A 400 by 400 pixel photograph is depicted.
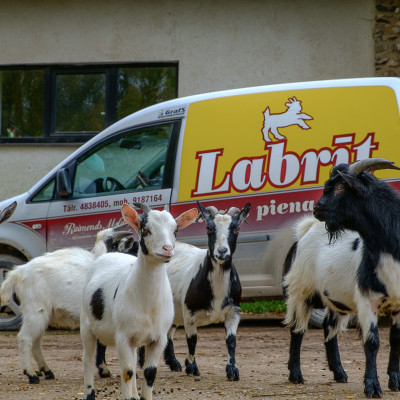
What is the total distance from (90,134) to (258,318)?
5084mm

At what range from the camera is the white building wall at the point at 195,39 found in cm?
1611

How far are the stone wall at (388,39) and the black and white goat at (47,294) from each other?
832 cm

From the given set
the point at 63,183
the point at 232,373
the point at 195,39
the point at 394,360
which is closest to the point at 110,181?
the point at 63,183

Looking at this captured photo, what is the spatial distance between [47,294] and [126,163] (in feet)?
11.2

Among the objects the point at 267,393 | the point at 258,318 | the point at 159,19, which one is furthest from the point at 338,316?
the point at 159,19

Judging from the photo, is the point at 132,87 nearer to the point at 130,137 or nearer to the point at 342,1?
the point at 342,1

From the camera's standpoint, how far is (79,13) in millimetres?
16969

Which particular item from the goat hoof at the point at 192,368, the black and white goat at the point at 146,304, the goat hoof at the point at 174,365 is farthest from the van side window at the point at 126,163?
the black and white goat at the point at 146,304

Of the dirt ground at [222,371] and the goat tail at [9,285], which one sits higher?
the goat tail at [9,285]

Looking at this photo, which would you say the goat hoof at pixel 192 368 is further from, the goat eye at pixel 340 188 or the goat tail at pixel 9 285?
the goat eye at pixel 340 188

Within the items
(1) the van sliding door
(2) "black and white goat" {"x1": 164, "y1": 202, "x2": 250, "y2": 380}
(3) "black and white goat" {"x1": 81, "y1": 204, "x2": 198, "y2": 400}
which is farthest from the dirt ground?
(1) the van sliding door

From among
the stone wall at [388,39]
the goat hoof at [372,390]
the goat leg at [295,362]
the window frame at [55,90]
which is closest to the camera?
the goat hoof at [372,390]

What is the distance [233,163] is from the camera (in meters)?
11.0

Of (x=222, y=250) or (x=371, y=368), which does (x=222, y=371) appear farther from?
(x=371, y=368)
